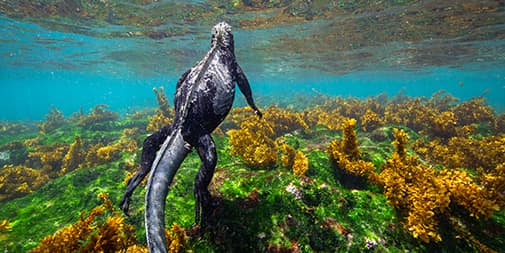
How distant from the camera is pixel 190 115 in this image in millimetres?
3572

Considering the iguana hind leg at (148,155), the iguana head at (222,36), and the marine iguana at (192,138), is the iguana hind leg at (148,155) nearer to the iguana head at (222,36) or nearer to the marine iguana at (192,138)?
the marine iguana at (192,138)

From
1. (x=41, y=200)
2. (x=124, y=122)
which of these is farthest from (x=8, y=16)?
(x=41, y=200)

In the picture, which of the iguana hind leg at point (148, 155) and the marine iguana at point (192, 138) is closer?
A: the marine iguana at point (192, 138)

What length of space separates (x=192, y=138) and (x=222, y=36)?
241 cm

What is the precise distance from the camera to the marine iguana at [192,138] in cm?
278

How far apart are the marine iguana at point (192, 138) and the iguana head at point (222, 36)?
0.09ft

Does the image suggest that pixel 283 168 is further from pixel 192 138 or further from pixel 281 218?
pixel 192 138

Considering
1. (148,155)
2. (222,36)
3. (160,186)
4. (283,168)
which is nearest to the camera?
(160,186)

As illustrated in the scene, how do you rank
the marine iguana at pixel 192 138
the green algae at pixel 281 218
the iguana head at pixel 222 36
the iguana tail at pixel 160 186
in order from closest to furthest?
the iguana tail at pixel 160 186, the marine iguana at pixel 192 138, the green algae at pixel 281 218, the iguana head at pixel 222 36

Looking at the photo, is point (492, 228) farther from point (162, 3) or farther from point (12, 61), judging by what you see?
point (12, 61)

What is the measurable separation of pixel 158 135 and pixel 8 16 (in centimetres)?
2671

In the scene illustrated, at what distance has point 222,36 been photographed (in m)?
4.75

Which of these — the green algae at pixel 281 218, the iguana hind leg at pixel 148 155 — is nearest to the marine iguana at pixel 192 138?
the iguana hind leg at pixel 148 155

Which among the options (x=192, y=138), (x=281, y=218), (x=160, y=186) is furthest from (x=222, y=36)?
(x=281, y=218)
